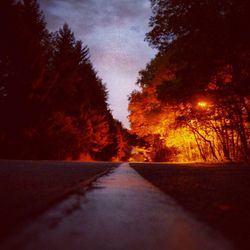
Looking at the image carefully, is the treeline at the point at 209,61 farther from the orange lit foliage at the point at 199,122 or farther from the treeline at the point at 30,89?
the treeline at the point at 30,89

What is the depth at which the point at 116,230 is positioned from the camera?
1770 mm

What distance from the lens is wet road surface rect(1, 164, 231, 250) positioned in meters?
1.52

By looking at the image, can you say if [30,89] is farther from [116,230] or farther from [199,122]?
[116,230]

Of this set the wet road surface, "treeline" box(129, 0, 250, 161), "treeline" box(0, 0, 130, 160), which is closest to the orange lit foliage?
"treeline" box(129, 0, 250, 161)

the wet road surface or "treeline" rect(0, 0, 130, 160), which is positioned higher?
"treeline" rect(0, 0, 130, 160)

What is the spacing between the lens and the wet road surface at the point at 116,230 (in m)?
1.52

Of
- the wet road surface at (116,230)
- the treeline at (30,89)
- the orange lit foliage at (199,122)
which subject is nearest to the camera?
the wet road surface at (116,230)

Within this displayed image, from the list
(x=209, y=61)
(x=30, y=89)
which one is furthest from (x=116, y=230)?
(x=30, y=89)

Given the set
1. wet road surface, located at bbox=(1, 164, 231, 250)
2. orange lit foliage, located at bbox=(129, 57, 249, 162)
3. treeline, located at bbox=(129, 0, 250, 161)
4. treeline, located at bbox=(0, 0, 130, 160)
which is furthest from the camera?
treeline, located at bbox=(0, 0, 130, 160)

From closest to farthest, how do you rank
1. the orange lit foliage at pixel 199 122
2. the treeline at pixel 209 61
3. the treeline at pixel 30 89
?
the treeline at pixel 209 61
the orange lit foliage at pixel 199 122
the treeline at pixel 30 89

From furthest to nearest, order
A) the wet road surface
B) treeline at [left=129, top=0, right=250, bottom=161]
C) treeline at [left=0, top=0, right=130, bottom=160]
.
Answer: treeline at [left=0, top=0, right=130, bottom=160], treeline at [left=129, top=0, right=250, bottom=161], the wet road surface

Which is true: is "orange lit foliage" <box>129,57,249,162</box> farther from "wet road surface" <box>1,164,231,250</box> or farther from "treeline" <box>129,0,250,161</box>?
"wet road surface" <box>1,164,231,250</box>

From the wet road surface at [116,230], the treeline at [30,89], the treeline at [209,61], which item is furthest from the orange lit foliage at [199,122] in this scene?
the wet road surface at [116,230]

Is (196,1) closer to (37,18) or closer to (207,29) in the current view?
(207,29)
